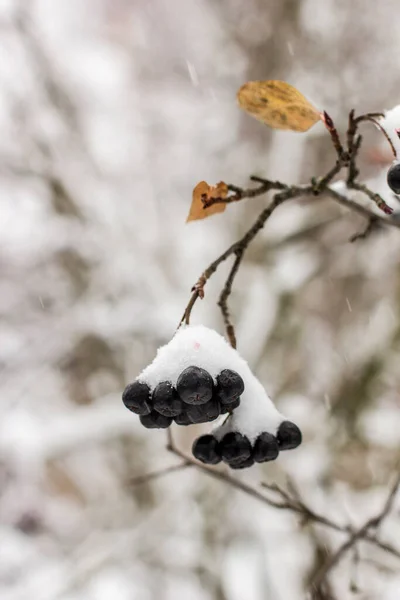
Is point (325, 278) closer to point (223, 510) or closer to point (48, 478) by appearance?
point (223, 510)

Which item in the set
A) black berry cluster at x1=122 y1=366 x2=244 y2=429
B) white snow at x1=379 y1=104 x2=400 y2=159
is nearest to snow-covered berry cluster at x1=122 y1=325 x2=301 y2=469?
black berry cluster at x1=122 y1=366 x2=244 y2=429

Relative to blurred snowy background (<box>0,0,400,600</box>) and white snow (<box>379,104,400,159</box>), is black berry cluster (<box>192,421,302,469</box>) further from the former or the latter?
blurred snowy background (<box>0,0,400,600</box>)

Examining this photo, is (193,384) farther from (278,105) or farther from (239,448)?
(278,105)

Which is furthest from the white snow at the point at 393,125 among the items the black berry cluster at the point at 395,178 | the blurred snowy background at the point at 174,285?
the blurred snowy background at the point at 174,285

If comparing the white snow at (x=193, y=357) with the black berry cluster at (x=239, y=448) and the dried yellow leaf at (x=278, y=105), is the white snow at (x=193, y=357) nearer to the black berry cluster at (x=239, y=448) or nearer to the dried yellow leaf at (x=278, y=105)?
the black berry cluster at (x=239, y=448)

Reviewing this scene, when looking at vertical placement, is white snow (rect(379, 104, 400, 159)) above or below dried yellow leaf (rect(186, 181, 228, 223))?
above

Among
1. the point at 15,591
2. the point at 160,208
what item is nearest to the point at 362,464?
the point at 15,591

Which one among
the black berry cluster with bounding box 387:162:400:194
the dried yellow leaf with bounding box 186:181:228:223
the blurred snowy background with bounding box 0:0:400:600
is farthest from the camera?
the blurred snowy background with bounding box 0:0:400:600
